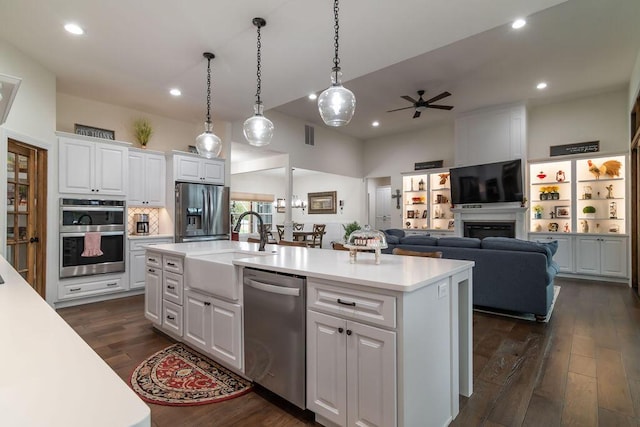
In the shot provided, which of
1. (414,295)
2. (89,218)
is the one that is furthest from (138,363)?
(89,218)

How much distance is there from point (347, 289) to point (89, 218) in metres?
4.39

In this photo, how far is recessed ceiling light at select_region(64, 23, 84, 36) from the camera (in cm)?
297

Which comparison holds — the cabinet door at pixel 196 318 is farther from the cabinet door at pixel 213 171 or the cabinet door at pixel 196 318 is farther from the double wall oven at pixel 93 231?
the cabinet door at pixel 213 171

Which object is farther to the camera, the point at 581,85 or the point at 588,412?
the point at 581,85

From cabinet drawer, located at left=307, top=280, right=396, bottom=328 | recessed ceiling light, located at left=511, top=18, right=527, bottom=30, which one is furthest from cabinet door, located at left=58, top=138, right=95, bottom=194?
recessed ceiling light, located at left=511, top=18, right=527, bottom=30

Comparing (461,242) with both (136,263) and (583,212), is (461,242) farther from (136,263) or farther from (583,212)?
(136,263)

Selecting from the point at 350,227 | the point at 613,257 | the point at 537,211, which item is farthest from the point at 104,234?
the point at 613,257

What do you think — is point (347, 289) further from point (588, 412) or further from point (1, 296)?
point (588, 412)

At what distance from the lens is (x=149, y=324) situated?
11.7ft

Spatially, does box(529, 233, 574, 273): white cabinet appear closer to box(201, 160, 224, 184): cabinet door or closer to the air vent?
the air vent

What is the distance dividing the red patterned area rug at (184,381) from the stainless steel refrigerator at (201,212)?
2.77 metres

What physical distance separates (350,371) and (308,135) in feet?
21.7

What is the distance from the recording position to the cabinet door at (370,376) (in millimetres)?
1488

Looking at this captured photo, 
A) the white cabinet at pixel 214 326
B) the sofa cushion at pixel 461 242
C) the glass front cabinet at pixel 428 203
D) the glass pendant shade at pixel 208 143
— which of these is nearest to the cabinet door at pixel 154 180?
the glass pendant shade at pixel 208 143
